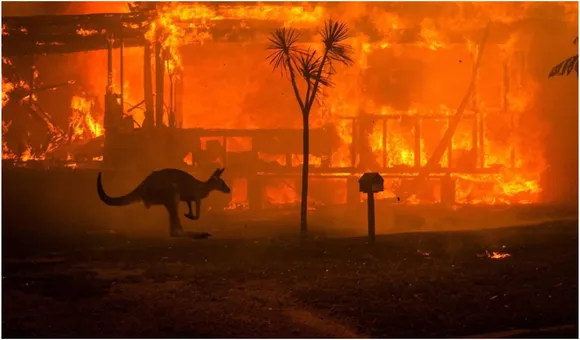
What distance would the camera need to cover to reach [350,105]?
2048cm

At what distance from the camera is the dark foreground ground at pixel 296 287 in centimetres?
595

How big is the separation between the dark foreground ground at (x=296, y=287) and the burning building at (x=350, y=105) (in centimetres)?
718

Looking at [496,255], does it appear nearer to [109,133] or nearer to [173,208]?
[173,208]

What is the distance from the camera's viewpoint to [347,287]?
7.64 m

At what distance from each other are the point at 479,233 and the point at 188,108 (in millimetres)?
15397

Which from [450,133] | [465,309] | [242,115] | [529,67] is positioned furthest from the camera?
[242,115]

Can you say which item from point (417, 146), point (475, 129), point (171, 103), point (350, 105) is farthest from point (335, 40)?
point (171, 103)

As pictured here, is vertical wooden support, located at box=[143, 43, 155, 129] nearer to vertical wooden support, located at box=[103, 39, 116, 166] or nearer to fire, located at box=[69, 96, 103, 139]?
vertical wooden support, located at box=[103, 39, 116, 166]

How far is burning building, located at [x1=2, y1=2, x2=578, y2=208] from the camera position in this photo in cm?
1839

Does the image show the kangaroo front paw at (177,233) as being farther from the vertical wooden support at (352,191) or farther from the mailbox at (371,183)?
the vertical wooden support at (352,191)

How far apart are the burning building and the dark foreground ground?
718cm

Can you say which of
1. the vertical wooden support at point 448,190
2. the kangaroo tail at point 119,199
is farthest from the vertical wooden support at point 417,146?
the kangaroo tail at point 119,199

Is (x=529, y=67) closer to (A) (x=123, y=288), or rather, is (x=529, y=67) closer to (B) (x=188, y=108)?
(B) (x=188, y=108)

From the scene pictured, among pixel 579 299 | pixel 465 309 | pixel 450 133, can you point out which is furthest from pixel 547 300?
pixel 450 133
